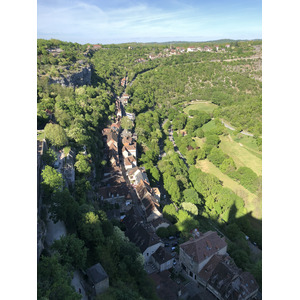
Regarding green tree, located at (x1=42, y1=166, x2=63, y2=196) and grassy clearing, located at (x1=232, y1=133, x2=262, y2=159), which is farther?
grassy clearing, located at (x1=232, y1=133, x2=262, y2=159)

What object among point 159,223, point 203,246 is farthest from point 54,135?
point 203,246

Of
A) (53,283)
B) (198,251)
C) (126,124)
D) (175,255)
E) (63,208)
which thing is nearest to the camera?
(53,283)

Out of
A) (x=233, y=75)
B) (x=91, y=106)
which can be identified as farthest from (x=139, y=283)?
(x=233, y=75)

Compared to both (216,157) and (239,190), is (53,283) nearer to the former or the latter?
(239,190)

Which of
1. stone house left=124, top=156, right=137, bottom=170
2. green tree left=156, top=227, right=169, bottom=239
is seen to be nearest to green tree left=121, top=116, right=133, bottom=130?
stone house left=124, top=156, right=137, bottom=170

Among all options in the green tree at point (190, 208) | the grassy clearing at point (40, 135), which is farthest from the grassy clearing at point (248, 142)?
the grassy clearing at point (40, 135)

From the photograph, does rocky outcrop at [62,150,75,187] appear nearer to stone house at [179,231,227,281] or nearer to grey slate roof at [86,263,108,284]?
grey slate roof at [86,263,108,284]
